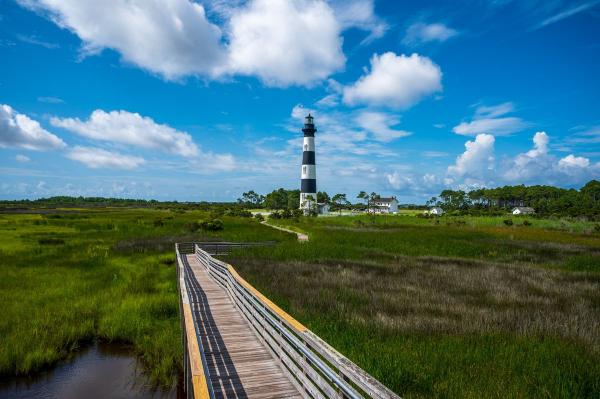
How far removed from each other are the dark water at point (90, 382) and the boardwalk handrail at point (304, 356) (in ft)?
9.81

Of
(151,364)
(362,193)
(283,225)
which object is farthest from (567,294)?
(362,193)

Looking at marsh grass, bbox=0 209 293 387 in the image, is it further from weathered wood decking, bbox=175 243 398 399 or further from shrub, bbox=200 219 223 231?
shrub, bbox=200 219 223 231

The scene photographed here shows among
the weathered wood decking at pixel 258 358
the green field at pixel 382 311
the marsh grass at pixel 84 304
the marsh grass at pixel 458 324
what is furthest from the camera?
the marsh grass at pixel 84 304

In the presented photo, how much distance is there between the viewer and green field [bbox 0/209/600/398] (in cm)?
712

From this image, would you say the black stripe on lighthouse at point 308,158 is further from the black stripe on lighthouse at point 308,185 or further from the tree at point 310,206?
the tree at point 310,206

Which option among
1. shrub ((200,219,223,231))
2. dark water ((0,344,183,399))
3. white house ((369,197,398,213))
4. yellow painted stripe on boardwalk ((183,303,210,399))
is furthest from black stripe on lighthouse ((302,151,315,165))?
yellow painted stripe on boardwalk ((183,303,210,399))

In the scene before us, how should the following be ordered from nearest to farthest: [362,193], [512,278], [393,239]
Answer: [512,278] < [393,239] < [362,193]

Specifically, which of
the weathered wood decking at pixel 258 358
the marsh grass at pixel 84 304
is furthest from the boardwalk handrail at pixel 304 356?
the marsh grass at pixel 84 304

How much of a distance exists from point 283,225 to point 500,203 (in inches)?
4558

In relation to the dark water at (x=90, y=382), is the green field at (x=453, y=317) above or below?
above

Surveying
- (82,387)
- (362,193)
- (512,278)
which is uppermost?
(362,193)

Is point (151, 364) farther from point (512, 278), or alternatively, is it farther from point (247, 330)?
point (512, 278)

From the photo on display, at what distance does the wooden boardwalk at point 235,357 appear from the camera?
6.25m

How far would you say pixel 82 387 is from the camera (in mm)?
9359
